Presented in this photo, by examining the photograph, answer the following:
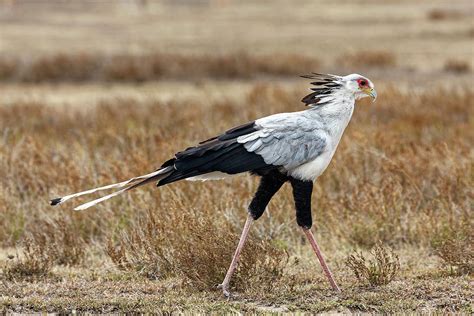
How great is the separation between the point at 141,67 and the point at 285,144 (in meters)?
15.6

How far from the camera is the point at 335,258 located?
7.79 m

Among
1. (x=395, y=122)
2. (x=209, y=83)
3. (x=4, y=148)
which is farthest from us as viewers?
(x=209, y=83)

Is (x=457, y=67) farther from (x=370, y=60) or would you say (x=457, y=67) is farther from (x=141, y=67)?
(x=141, y=67)

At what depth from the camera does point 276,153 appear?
6129 mm

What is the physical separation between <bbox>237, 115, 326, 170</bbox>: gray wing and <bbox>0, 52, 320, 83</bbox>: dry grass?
1525 cm

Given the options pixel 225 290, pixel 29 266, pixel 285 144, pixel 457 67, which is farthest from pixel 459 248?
pixel 457 67

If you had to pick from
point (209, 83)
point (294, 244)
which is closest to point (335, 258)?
point (294, 244)

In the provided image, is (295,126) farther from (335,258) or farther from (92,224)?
(92,224)

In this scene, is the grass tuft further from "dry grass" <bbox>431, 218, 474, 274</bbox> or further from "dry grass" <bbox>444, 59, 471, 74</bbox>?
"dry grass" <bbox>444, 59, 471, 74</bbox>

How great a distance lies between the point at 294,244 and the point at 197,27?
29.2 metres

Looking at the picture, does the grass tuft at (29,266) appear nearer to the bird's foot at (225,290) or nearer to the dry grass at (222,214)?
the dry grass at (222,214)

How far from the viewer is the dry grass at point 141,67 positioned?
21.3 meters

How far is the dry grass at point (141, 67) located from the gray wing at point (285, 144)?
15.2 meters

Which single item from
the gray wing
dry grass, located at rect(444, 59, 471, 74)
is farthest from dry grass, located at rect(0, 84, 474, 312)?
dry grass, located at rect(444, 59, 471, 74)
